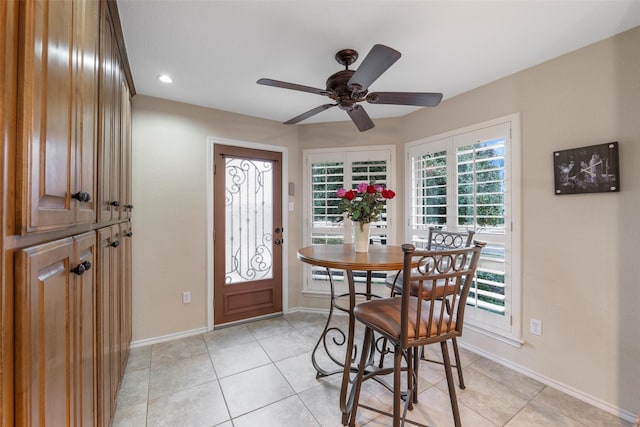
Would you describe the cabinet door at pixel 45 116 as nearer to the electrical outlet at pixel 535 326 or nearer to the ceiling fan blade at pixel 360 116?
the ceiling fan blade at pixel 360 116

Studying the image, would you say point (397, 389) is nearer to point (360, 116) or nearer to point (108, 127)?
point (360, 116)

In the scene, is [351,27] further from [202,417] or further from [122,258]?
[202,417]

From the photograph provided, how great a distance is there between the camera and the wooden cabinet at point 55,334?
0.54 meters

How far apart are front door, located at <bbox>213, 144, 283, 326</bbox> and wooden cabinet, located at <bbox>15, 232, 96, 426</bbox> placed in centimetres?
197

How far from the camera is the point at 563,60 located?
78.5 inches

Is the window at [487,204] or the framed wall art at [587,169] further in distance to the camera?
the window at [487,204]

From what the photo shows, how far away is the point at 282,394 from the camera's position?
190 cm

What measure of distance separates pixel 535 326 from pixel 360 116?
85.4 inches

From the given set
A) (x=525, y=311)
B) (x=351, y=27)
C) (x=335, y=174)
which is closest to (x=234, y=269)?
(x=335, y=174)

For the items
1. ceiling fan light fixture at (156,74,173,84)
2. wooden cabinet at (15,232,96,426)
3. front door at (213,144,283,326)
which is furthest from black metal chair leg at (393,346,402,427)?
ceiling fan light fixture at (156,74,173,84)

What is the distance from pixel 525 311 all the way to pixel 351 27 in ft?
8.27

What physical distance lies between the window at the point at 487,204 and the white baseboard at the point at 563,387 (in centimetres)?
22

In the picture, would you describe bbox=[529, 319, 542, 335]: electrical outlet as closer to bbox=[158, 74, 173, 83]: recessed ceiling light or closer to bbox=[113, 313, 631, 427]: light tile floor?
bbox=[113, 313, 631, 427]: light tile floor

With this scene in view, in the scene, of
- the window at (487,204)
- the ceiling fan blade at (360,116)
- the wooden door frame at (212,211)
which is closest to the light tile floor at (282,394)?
the window at (487,204)
